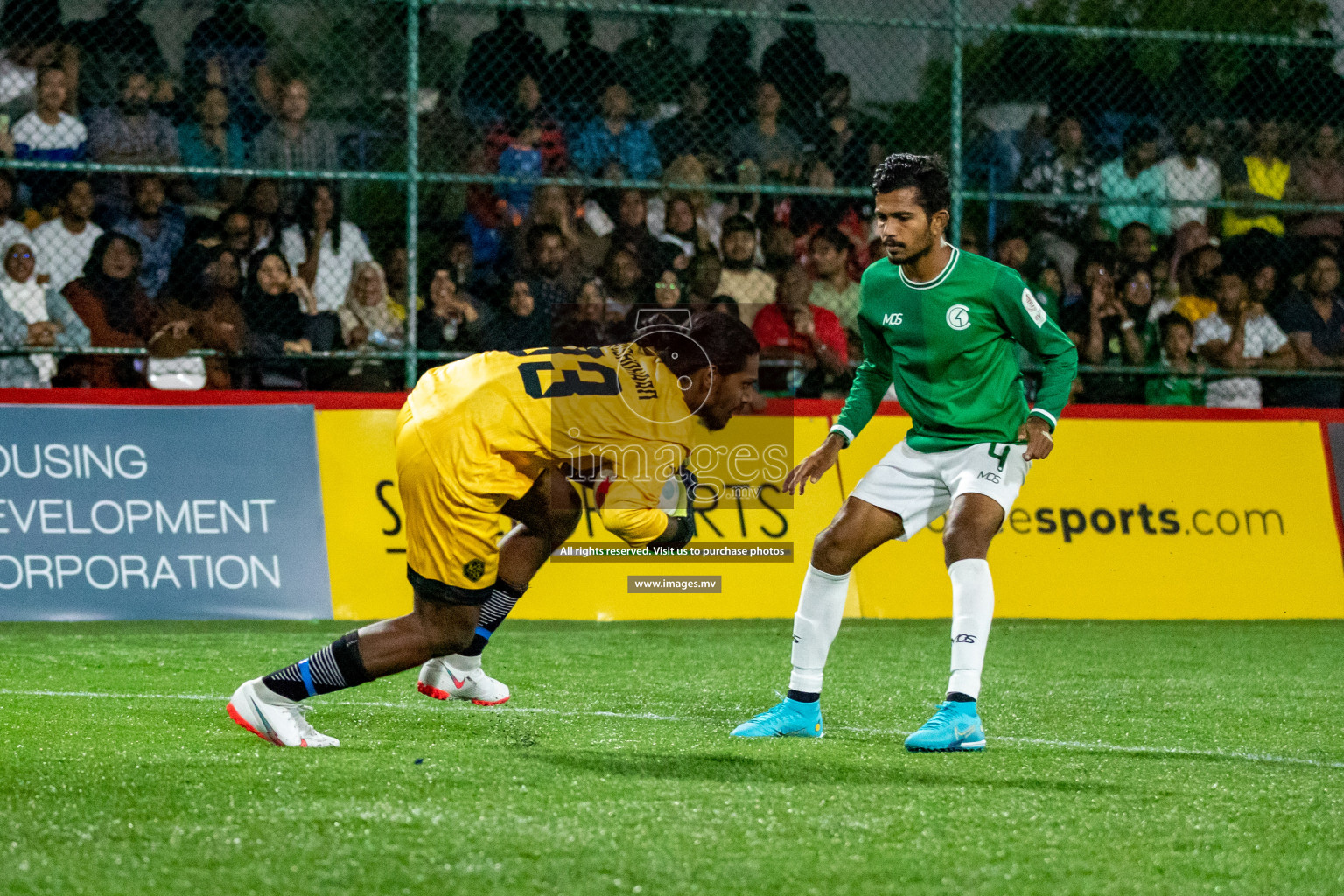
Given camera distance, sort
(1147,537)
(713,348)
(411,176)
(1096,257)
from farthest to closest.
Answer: (1096,257), (411,176), (1147,537), (713,348)

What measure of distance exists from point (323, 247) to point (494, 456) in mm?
5872

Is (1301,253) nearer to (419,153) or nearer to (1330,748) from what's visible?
(419,153)

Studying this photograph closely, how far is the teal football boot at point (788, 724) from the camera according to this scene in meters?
5.58

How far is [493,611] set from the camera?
6.21m

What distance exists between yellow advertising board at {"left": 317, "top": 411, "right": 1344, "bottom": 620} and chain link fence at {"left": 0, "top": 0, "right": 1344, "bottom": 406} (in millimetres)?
822

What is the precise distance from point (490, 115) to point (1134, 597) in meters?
5.26

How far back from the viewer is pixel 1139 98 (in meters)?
12.0

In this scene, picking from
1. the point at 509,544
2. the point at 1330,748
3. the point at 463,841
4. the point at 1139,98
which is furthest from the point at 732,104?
the point at 463,841

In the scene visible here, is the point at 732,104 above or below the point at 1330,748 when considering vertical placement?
above

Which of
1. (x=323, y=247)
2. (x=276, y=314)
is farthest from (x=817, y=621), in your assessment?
(x=323, y=247)

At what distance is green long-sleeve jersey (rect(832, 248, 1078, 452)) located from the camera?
18.4 feet

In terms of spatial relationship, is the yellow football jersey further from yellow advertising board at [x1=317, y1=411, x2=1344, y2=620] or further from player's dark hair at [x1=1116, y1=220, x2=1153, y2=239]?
player's dark hair at [x1=1116, y1=220, x2=1153, y2=239]

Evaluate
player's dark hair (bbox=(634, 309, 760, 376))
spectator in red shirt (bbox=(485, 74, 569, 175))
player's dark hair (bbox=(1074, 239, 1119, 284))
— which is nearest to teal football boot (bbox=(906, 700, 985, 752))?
player's dark hair (bbox=(634, 309, 760, 376))

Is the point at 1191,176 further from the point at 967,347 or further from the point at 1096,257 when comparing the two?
the point at 967,347
